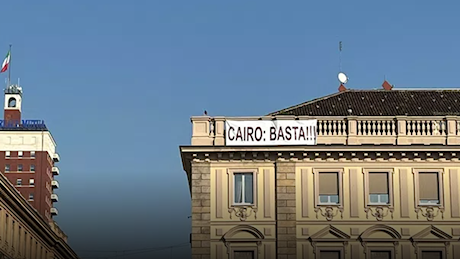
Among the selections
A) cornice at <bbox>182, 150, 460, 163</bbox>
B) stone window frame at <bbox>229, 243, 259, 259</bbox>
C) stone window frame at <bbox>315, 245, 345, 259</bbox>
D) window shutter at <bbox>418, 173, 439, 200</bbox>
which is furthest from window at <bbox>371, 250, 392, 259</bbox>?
stone window frame at <bbox>229, 243, 259, 259</bbox>

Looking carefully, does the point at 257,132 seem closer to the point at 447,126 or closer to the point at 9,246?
the point at 447,126

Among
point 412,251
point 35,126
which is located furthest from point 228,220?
point 35,126

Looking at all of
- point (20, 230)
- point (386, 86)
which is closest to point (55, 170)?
point (20, 230)

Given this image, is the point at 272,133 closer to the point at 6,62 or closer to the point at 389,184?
the point at 389,184

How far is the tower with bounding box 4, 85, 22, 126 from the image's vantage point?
175 meters

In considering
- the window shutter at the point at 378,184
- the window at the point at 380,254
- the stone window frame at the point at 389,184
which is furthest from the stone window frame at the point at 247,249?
the window shutter at the point at 378,184

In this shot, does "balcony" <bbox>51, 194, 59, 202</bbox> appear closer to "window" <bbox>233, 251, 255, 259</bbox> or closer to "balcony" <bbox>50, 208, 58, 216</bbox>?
"balcony" <bbox>50, 208, 58, 216</bbox>

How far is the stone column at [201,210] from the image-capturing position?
175 ft

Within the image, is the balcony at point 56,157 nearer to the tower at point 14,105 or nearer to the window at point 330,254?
the tower at point 14,105

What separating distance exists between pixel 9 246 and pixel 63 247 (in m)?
28.1

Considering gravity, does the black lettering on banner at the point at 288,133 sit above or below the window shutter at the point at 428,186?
above

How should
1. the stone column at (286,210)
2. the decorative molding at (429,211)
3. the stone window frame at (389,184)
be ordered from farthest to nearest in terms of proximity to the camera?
the stone window frame at (389,184), the decorative molding at (429,211), the stone column at (286,210)

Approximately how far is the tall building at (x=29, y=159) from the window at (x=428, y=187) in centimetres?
11305

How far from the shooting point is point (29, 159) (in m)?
167
